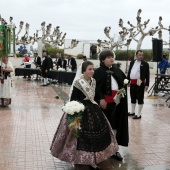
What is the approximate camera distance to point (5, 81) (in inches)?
378

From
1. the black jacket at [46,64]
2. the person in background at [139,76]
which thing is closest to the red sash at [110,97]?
the person in background at [139,76]

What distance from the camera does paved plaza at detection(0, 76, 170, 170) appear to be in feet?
15.7

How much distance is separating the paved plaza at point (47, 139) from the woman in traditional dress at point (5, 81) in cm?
31

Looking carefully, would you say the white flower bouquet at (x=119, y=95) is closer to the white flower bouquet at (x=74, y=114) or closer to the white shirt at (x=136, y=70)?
the white flower bouquet at (x=74, y=114)

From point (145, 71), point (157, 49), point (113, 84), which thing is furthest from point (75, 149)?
point (157, 49)

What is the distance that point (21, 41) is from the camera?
142ft

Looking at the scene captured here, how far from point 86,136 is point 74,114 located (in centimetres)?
39

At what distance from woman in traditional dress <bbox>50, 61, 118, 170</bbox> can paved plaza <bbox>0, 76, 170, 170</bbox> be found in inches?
16.4

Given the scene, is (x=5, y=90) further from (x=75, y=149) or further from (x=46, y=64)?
(x=46, y=64)

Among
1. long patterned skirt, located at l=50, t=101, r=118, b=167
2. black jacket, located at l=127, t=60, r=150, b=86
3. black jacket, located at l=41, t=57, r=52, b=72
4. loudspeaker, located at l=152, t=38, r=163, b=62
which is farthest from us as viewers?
black jacket, located at l=41, t=57, r=52, b=72

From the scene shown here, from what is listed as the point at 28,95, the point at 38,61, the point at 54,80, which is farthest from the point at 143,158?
the point at 38,61

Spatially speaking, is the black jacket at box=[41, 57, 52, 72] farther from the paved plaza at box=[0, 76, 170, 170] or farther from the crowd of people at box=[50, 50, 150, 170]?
the crowd of people at box=[50, 50, 150, 170]

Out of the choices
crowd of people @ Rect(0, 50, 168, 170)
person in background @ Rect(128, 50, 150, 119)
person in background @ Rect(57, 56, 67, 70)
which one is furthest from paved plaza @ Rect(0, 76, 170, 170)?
person in background @ Rect(57, 56, 67, 70)

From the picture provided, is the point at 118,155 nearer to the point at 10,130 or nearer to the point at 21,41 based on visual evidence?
the point at 10,130
